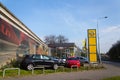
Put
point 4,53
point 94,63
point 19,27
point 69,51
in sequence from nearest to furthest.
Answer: point 4,53, point 19,27, point 94,63, point 69,51

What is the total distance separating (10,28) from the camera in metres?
28.2

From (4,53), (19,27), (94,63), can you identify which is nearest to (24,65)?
(4,53)

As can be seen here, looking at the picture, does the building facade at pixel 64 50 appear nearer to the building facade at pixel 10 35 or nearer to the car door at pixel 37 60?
the building facade at pixel 10 35

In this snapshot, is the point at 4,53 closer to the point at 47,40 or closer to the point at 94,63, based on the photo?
the point at 94,63

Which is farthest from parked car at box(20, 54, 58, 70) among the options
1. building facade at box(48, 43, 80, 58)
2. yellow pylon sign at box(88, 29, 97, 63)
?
building facade at box(48, 43, 80, 58)

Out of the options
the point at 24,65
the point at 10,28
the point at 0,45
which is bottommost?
the point at 24,65

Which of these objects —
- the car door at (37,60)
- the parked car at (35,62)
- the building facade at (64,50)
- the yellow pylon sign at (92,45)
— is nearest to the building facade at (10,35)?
the parked car at (35,62)

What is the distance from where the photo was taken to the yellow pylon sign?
40.0 meters

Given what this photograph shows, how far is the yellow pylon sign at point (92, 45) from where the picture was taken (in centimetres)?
3997

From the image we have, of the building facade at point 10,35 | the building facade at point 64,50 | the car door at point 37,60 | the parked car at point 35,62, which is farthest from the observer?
the building facade at point 64,50

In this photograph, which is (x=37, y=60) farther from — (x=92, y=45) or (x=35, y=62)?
(x=92, y=45)

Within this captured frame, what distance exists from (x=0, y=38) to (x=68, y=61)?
588 inches

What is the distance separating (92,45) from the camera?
4050 cm

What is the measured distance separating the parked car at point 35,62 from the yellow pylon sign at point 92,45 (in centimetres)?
1153
